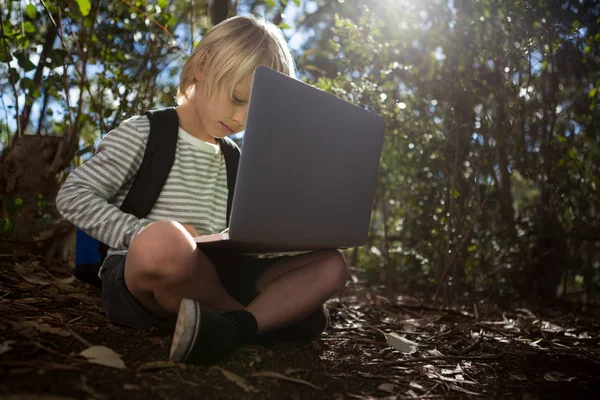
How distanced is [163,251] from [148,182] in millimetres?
402

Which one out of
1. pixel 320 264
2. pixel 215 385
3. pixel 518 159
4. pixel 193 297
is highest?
pixel 518 159

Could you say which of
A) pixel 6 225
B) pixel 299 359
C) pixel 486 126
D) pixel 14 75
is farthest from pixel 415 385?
pixel 14 75

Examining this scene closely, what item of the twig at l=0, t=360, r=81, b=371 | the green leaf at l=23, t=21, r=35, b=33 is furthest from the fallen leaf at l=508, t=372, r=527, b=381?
the green leaf at l=23, t=21, r=35, b=33

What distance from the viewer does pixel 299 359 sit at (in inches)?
63.4

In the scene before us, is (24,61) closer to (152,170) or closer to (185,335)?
(152,170)

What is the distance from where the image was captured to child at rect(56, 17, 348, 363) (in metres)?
1.45

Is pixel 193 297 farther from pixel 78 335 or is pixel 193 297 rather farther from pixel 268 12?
pixel 268 12

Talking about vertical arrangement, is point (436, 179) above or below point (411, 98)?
below

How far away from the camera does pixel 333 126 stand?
151 cm

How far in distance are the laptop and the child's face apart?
0.43m

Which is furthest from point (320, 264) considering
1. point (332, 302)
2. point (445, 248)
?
point (445, 248)

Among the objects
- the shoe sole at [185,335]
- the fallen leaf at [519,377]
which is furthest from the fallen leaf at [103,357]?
the fallen leaf at [519,377]

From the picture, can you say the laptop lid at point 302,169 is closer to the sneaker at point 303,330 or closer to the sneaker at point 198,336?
the sneaker at point 198,336

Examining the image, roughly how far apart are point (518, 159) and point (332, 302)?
1386mm
